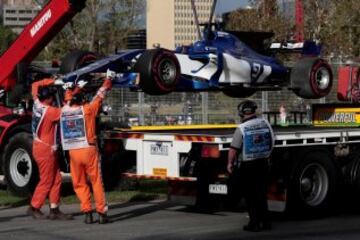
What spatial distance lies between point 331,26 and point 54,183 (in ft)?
91.2

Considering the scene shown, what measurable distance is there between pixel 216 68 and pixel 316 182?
3313 millimetres

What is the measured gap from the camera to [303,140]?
11.7m

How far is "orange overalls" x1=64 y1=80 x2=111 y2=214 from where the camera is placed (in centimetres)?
1096

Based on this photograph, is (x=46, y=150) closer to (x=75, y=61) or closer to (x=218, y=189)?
(x=218, y=189)

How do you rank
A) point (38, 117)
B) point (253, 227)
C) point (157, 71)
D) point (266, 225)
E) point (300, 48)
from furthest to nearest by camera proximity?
point (300, 48) → point (157, 71) → point (38, 117) → point (266, 225) → point (253, 227)

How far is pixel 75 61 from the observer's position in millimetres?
14281

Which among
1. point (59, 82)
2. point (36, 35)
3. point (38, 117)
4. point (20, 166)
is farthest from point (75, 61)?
point (38, 117)

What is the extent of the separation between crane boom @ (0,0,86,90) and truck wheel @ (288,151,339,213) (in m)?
4.77

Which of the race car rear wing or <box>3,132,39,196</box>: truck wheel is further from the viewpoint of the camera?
the race car rear wing

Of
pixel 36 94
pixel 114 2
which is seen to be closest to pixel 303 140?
pixel 36 94

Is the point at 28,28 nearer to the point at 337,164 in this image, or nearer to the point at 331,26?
the point at 337,164

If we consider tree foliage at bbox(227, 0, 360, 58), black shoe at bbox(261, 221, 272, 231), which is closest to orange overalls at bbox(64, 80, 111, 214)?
black shoe at bbox(261, 221, 272, 231)

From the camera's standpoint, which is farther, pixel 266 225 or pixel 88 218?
pixel 88 218

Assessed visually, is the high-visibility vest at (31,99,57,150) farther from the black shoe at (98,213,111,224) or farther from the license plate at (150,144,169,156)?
the license plate at (150,144,169,156)
